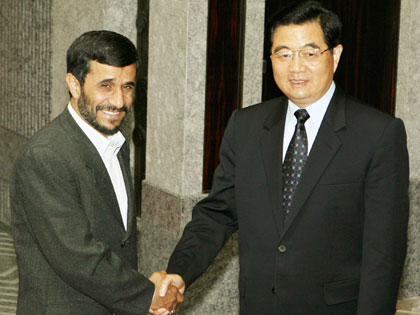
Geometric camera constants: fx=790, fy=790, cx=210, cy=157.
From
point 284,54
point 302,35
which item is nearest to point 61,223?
point 284,54

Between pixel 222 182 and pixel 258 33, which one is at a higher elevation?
pixel 258 33

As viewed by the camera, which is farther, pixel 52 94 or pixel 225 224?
pixel 52 94

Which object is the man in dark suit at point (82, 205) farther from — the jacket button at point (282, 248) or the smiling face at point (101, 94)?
the jacket button at point (282, 248)

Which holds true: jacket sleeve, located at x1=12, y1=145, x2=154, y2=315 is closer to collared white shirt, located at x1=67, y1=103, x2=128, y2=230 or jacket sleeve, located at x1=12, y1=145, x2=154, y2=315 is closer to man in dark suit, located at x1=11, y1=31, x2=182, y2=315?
man in dark suit, located at x1=11, y1=31, x2=182, y2=315

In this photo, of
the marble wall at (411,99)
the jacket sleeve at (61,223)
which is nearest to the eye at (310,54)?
the jacket sleeve at (61,223)

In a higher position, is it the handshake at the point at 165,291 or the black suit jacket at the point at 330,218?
the black suit jacket at the point at 330,218

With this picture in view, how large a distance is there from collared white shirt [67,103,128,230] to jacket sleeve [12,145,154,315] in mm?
243

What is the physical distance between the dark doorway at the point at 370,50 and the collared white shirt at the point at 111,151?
348 centimetres

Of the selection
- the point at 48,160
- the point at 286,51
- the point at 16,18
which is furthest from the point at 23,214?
the point at 16,18

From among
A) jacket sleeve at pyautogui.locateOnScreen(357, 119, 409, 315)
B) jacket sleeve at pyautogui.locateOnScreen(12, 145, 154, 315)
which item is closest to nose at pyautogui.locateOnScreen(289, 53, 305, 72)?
jacket sleeve at pyautogui.locateOnScreen(357, 119, 409, 315)

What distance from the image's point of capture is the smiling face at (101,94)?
3635 millimetres

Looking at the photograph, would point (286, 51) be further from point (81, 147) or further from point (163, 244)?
point (163, 244)

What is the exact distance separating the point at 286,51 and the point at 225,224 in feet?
3.38

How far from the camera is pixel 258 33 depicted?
623 cm
